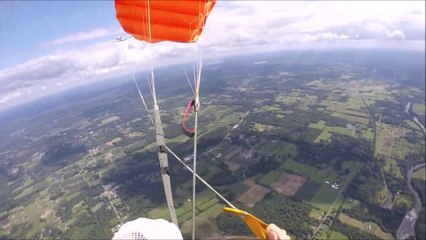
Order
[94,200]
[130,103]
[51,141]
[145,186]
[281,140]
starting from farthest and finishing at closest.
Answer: [130,103]
[281,140]
[51,141]
[145,186]
[94,200]

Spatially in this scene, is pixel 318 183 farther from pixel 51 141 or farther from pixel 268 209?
pixel 51 141

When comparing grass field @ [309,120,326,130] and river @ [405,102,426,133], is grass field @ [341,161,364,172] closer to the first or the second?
grass field @ [309,120,326,130]

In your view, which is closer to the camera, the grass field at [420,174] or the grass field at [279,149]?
the grass field at [420,174]

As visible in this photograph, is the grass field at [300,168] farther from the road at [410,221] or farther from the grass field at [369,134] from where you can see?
the grass field at [369,134]

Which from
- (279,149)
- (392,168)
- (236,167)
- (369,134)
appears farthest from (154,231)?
(369,134)

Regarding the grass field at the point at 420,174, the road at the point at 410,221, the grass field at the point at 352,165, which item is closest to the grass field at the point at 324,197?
the grass field at the point at 352,165

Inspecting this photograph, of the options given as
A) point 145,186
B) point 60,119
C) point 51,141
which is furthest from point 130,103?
point 145,186

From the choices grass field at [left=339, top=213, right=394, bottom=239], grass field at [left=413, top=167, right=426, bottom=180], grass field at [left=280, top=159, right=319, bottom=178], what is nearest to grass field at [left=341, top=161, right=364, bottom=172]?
grass field at [left=280, top=159, right=319, bottom=178]
